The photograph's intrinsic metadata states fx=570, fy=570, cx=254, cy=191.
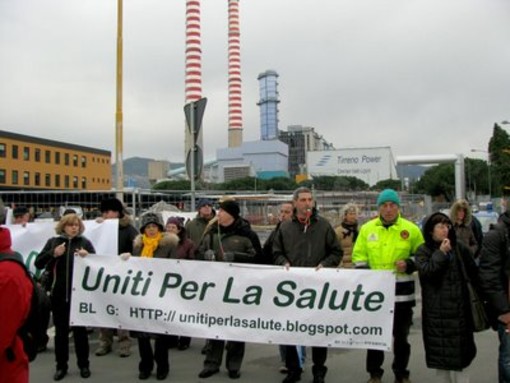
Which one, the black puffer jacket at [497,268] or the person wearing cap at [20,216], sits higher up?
the person wearing cap at [20,216]

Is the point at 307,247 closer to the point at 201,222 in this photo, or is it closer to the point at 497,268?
the point at 497,268

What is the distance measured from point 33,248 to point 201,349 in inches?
111

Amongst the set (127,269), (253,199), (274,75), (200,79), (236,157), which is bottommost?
(127,269)

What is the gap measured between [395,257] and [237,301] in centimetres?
163

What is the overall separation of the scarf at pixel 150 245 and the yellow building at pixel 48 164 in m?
63.1

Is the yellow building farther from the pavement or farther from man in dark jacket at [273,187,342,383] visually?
man in dark jacket at [273,187,342,383]

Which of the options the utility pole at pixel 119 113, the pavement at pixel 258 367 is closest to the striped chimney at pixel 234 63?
the utility pole at pixel 119 113

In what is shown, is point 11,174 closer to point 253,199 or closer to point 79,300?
point 253,199

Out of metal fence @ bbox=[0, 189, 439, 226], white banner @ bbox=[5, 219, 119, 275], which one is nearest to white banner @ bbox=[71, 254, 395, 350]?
white banner @ bbox=[5, 219, 119, 275]

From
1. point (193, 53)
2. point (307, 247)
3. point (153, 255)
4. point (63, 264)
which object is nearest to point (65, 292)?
point (63, 264)

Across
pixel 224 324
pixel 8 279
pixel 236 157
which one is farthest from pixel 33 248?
pixel 236 157

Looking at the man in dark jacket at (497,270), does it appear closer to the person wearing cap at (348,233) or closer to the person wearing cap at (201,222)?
the person wearing cap at (348,233)

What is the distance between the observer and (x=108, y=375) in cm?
621

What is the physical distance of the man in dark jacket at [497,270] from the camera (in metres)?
4.51
